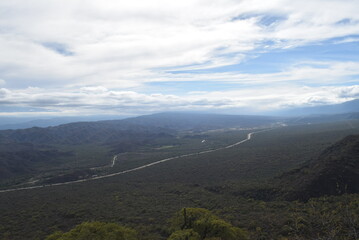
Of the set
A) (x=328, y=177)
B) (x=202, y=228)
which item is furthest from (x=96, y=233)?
(x=328, y=177)

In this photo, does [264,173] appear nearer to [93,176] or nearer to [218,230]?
[218,230]

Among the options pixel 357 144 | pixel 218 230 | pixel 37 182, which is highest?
pixel 357 144

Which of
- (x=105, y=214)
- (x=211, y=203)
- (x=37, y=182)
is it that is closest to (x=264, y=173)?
(x=211, y=203)

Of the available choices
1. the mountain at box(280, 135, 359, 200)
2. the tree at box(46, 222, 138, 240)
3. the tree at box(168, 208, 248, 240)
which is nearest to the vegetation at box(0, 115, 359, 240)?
the tree at box(168, 208, 248, 240)

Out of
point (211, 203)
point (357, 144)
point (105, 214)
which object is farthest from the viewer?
point (357, 144)

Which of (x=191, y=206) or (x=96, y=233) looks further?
(x=191, y=206)

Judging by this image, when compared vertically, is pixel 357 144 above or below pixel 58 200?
above

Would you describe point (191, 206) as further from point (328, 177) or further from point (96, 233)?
point (328, 177)
